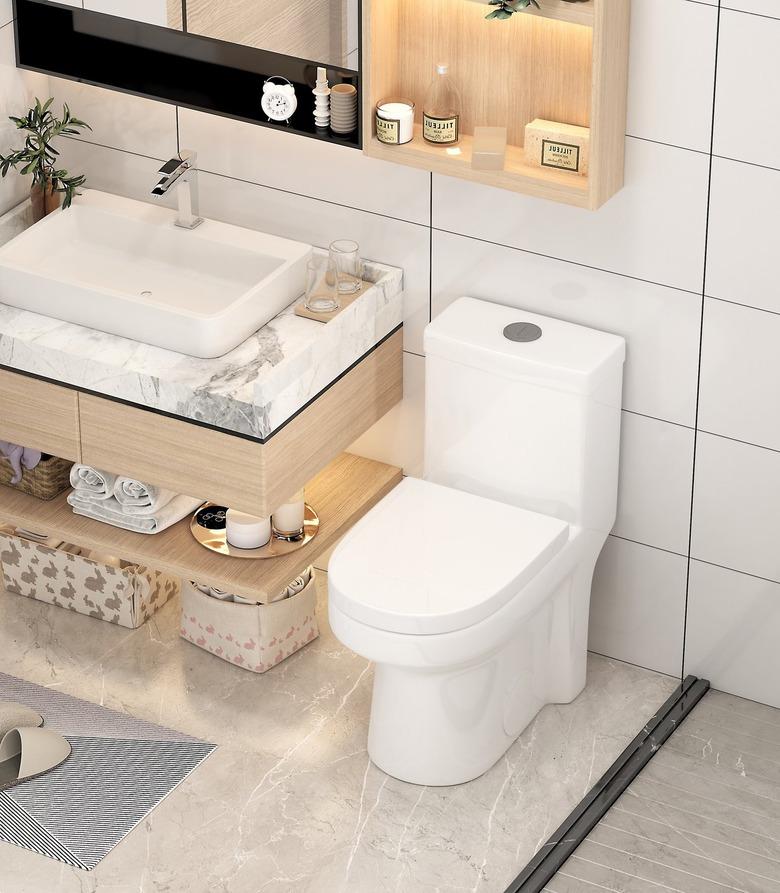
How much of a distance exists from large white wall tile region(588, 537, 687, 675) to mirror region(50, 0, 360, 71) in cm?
120

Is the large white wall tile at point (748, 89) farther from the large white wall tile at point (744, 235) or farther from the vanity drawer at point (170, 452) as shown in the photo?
the vanity drawer at point (170, 452)

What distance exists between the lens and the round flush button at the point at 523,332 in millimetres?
3123

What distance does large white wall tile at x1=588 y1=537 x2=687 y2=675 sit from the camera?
3342 mm

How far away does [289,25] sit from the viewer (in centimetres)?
316

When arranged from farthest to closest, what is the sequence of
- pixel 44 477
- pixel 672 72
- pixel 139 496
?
pixel 44 477, pixel 139 496, pixel 672 72

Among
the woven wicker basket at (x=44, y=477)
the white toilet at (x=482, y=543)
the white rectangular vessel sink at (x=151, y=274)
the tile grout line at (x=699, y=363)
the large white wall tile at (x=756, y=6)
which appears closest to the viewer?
the large white wall tile at (x=756, y=6)

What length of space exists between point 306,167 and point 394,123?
1.29 feet

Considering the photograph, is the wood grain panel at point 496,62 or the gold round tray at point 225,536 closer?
the wood grain panel at point 496,62

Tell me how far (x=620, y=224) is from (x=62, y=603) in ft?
5.27

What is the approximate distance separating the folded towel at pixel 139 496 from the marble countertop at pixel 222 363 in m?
0.27

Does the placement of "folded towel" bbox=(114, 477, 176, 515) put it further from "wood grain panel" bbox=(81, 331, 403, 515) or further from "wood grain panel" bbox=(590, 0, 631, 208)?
"wood grain panel" bbox=(590, 0, 631, 208)

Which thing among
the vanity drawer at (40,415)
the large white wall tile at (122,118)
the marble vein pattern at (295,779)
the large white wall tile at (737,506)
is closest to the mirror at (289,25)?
the large white wall tile at (122,118)

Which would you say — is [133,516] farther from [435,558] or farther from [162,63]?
[162,63]

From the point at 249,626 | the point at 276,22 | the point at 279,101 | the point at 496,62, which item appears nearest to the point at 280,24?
the point at 276,22
